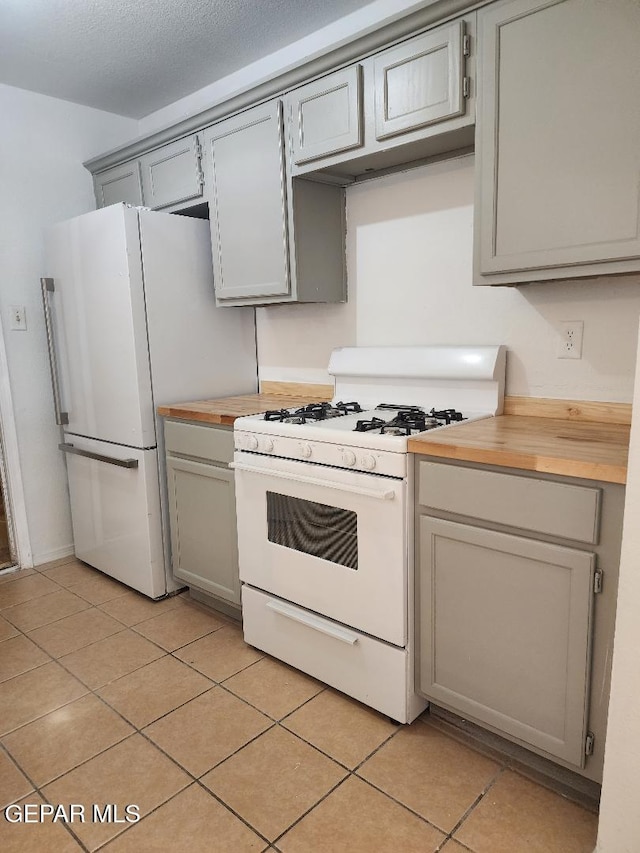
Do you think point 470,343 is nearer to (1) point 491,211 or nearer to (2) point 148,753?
(1) point 491,211

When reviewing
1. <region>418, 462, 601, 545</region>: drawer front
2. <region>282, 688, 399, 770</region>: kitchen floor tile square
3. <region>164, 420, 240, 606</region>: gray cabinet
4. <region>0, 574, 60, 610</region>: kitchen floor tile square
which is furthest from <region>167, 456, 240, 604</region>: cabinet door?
<region>418, 462, 601, 545</region>: drawer front

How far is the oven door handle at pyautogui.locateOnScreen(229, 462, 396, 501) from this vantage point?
163 centimetres

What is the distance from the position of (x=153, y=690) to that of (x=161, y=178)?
88.7 inches

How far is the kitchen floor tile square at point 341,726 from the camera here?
1676mm

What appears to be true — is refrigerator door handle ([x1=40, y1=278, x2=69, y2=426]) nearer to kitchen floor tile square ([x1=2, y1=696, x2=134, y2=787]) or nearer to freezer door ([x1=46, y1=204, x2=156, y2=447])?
freezer door ([x1=46, y1=204, x2=156, y2=447])

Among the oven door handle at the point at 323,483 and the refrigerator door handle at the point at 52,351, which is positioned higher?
the refrigerator door handle at the point at 52,351

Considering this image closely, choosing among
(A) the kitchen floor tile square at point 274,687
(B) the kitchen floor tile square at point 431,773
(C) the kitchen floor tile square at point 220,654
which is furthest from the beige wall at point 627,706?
(C) the kitchen floor tile square at point 220,654

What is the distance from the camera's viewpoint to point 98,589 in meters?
2.79

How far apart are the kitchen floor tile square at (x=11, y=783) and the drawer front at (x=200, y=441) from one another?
1.17 m

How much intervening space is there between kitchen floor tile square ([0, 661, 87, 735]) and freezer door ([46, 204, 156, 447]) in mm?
952

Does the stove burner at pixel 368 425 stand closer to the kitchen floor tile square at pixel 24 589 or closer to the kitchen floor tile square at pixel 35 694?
the kitchen floor tile square at pixel 35 694

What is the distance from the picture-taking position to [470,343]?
213 centimetres

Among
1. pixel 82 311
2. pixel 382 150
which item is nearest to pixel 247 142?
pixel 382 150

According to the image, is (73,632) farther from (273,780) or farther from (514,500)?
(514,500)
